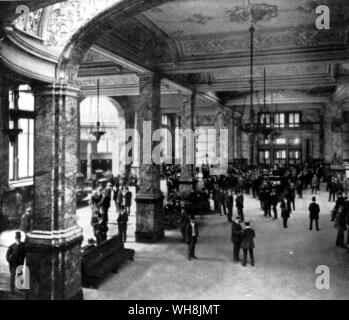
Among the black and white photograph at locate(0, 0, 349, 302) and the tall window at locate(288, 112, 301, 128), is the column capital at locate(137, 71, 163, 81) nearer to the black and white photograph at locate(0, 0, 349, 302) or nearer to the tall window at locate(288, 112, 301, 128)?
the black and white photograph at locate(0, 0, 349, 302)

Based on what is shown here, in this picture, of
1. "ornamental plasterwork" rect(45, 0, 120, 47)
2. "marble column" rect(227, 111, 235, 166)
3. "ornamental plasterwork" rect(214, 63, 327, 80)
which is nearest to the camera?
"ornamental plasterwork" rect(45, 0, 120, 47)

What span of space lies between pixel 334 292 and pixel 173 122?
29.7 meters

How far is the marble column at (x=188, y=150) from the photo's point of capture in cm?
1689

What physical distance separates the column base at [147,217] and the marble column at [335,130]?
615 inches

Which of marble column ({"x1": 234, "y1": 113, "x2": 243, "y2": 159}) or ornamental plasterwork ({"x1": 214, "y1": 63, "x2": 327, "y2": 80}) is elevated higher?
ornamental plasterwork ({"x1": 214, "y1": 63, "x2": 327, "y2": 80})

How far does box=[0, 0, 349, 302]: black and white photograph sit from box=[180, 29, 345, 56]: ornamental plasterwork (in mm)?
30

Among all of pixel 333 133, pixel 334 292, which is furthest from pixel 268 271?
pixel 333 133

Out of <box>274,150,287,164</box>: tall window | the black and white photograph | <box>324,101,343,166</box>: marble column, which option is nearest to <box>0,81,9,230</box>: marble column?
the black and white photograph

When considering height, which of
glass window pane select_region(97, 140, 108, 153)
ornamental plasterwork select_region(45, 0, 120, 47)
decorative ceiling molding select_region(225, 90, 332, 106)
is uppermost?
decorative ceiling molding select_region(225, 90, 332, 106)

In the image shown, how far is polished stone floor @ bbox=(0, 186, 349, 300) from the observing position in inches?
307

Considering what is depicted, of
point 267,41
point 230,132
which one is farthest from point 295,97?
point 267,41

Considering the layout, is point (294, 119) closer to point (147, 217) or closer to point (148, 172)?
point (148, 172)

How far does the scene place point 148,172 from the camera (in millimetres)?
11773

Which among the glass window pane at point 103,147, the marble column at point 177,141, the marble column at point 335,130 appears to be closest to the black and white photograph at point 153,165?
the marble column at point 335,130
